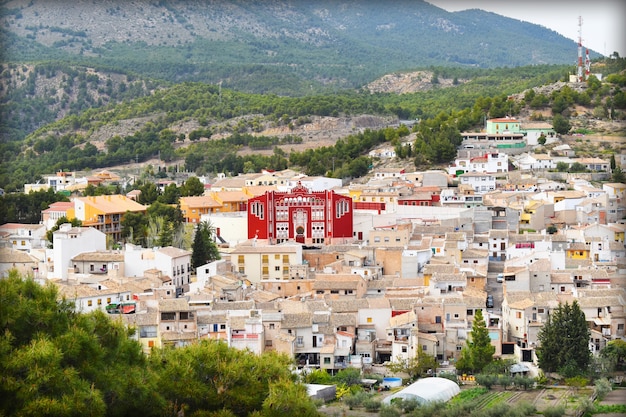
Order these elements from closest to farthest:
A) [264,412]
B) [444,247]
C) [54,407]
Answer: [54,407] → [264,412] → [444,247]

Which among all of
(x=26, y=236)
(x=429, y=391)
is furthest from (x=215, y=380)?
(x=26, y=236)

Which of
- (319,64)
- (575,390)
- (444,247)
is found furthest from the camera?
(319,64)

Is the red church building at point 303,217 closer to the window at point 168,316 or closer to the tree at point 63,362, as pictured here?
the window at point 168,316

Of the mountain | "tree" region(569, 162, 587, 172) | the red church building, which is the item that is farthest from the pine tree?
the mountain

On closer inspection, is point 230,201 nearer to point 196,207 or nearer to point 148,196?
point 196,207

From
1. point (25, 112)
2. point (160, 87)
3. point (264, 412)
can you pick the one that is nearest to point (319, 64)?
point (160, 87)

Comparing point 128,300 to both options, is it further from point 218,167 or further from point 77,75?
point 77,75
